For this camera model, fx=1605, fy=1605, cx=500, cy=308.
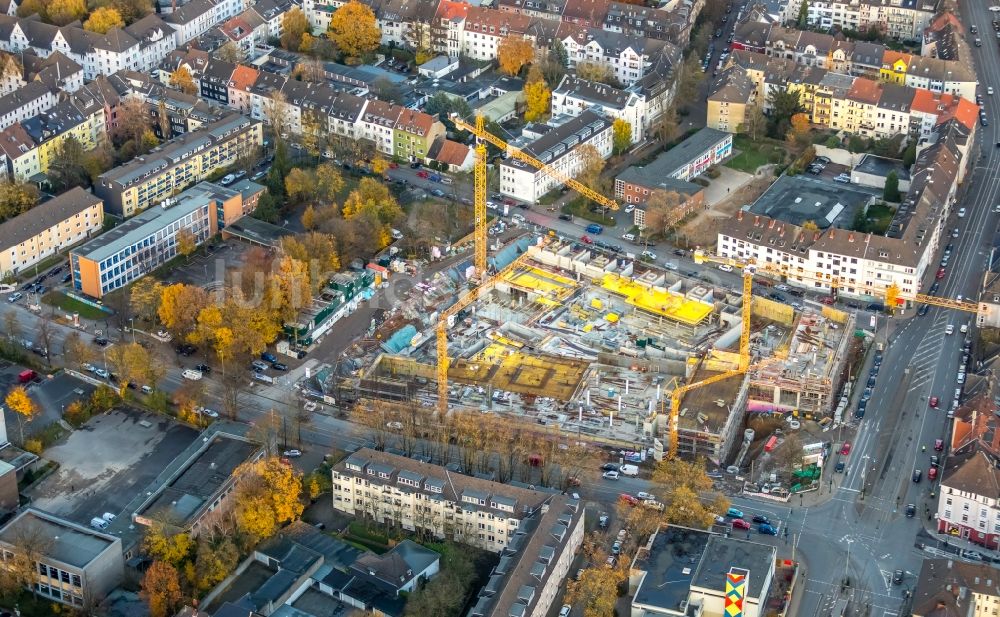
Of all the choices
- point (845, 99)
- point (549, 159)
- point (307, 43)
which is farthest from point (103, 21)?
point (845, 99)

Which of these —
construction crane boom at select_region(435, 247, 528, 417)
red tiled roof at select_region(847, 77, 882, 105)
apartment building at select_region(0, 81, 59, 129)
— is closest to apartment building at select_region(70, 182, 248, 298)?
apartment building at select_region(0, 81, 59, 129)

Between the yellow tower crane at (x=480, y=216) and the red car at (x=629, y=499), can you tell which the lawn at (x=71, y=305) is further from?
the red car at (x=629, y=499)

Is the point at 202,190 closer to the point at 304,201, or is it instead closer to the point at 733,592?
the point at 304,201

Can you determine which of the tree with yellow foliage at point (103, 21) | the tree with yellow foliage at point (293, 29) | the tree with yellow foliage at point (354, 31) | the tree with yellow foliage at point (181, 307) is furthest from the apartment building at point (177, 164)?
the tree with yellow foliage at point (103, 21)

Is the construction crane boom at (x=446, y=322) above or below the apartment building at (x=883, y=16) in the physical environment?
below

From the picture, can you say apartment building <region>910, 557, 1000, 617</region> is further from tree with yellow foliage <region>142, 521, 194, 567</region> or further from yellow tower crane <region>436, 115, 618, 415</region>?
tree with yellow foliage <region>142, 521, 194, 567</region>

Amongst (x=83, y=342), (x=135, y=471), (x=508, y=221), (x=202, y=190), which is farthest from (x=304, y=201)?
(x=135, y=471)

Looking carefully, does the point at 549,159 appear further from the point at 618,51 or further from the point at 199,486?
the point at 199,486
